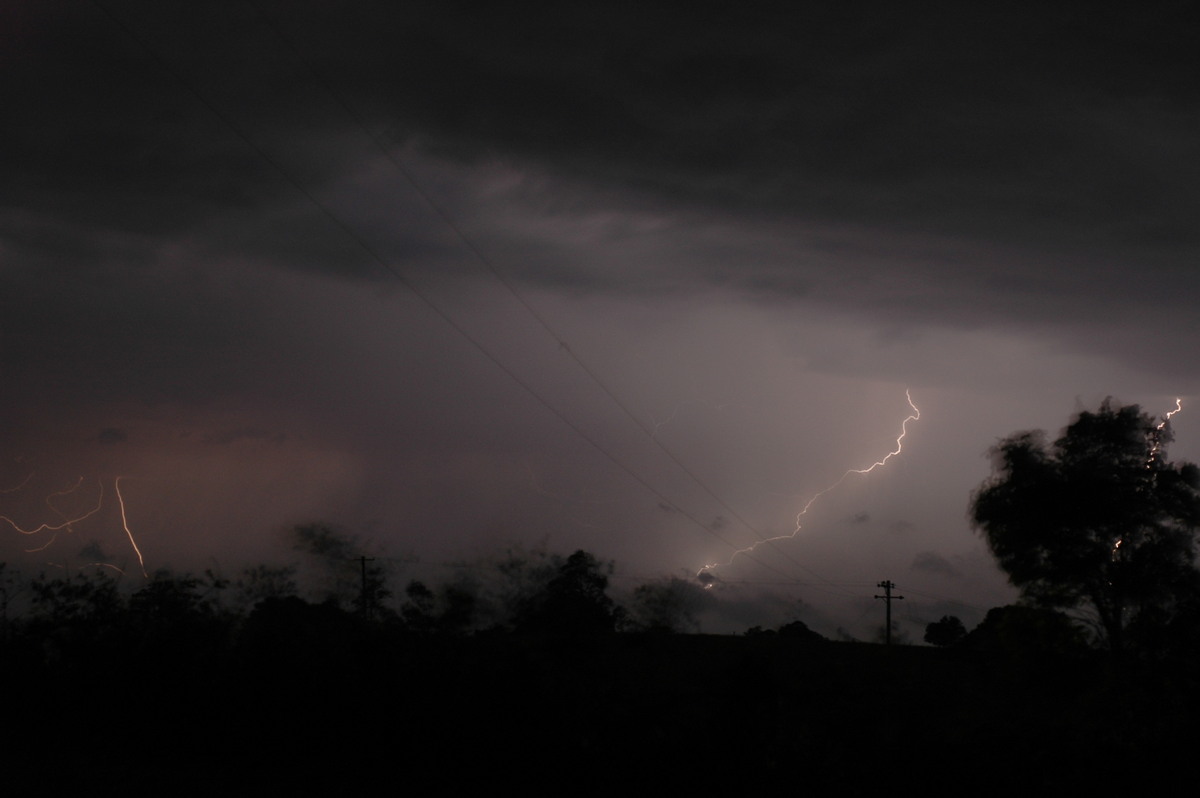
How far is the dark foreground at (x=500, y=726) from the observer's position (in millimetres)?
10156

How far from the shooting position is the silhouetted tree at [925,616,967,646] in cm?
7169

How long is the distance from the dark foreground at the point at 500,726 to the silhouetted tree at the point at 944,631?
203 ft

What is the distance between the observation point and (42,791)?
12250 millimetres

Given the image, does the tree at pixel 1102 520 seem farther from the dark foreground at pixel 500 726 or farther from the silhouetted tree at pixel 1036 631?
the dark foreground at pixel 500 726

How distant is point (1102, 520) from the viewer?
38.8 metres

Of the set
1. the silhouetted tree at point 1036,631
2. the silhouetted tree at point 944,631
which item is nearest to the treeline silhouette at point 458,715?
the silhouetted tree at point 1036,631

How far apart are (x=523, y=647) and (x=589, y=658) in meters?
1.01

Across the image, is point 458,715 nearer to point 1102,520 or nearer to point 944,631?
point 1102,520

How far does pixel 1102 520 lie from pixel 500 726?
114 feet

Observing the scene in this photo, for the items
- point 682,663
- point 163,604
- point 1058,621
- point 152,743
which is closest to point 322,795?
point 152,743

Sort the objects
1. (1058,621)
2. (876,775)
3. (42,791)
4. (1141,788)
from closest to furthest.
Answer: (1141,788)
(876,775)
(42,791)
(1058,621)

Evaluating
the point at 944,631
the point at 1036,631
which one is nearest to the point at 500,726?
the point at 1036,631

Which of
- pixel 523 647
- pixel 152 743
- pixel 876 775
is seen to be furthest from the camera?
pixel 152 743

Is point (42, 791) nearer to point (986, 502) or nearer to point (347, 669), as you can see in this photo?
point (347, 669)
